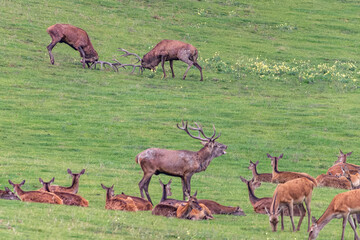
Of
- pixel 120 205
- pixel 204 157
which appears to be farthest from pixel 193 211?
pixel 204 157

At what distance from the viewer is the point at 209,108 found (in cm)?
2789

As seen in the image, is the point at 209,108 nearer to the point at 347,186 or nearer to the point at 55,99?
the point at 55,99

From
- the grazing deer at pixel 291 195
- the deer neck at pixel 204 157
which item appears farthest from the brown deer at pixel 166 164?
the grazing deer at pixel 291 195

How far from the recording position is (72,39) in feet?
105

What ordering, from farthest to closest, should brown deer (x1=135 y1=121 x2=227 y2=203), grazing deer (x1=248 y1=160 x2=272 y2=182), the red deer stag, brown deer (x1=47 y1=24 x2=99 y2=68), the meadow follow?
the red deer stag < brown deer (x1=47 y1=24 x2=99 y2=68) < grazing deer (x1=248 y1=160 x2=272 y2=182) < brown deer (x1=135 y1=121 x2=227 y2=203) < the meadow

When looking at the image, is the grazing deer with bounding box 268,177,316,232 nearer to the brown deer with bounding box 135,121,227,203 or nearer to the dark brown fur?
the brown deer with bounding box 135,121,227,203

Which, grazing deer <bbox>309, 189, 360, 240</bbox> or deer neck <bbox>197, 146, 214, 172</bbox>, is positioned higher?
grazing deer <bbox>309, 189, 360, 240</bbox>

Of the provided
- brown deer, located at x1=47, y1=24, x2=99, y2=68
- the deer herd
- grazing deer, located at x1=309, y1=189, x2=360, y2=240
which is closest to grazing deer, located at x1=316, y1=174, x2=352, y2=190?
the deer herd

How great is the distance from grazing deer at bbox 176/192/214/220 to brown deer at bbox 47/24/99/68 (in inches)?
766

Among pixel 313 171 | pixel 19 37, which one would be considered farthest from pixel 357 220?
pixel 19 37

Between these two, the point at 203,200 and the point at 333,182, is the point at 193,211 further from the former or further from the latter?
the point at 333,182

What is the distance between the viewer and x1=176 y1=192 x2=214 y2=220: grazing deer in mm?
13352

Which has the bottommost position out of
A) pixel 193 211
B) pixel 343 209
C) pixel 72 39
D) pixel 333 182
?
pixel 333 182

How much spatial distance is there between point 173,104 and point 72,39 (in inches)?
261
